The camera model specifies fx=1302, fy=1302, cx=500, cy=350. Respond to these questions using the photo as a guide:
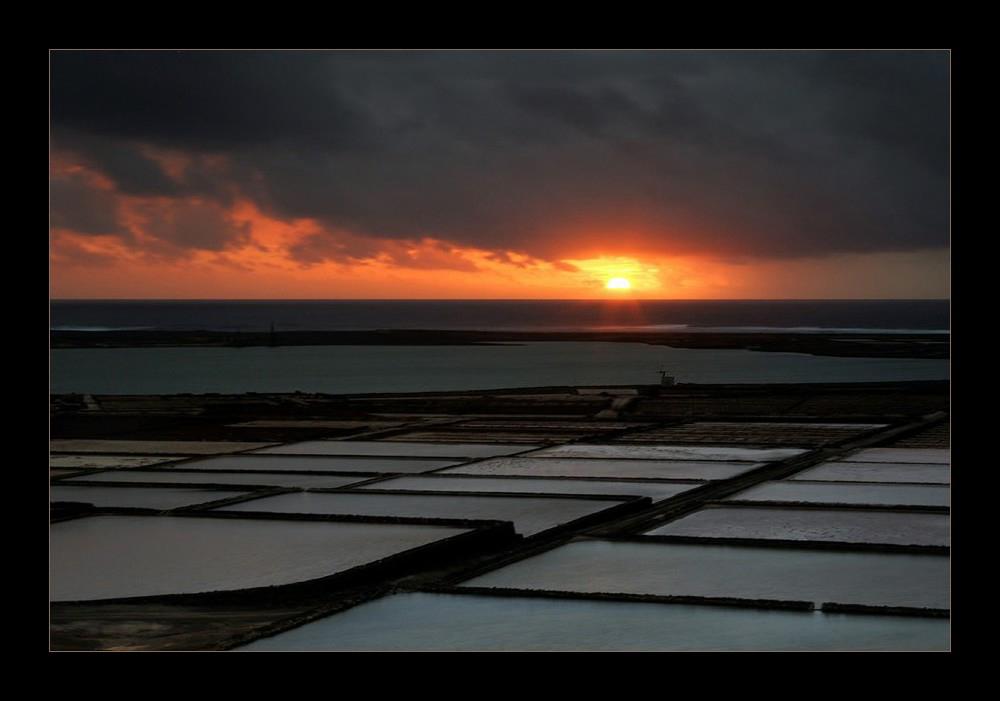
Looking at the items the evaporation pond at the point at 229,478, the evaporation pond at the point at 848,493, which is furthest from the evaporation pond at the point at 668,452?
the evaporation pond at the point at 229,478

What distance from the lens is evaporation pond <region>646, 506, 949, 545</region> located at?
6.68 meters

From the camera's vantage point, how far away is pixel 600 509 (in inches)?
302

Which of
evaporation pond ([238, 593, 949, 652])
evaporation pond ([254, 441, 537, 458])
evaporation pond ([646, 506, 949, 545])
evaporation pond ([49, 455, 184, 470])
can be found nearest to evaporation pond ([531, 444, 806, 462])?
evaporation pond ([254, 441, 537, 458])

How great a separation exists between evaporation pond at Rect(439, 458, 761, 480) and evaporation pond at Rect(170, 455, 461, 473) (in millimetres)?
435

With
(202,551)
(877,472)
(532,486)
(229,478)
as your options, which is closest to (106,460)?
(229,478)

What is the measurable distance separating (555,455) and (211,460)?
2.95 meters

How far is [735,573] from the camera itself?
18.8ft

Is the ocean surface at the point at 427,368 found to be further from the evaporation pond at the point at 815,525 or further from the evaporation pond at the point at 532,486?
the evaporation pond at the point at 815,525

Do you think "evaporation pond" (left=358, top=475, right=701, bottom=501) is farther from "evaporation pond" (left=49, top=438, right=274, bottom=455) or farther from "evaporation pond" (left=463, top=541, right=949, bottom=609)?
"evaporation pond" (left=49, top=438, right=274, bottom=455)

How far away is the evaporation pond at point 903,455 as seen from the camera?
10719 mm

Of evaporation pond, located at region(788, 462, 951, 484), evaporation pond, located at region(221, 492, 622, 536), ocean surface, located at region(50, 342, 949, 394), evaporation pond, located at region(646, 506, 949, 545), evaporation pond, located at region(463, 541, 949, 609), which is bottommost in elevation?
evaporation pond, located at region(463, 541, 949, 609)

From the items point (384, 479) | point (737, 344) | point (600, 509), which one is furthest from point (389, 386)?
point (737, 344)

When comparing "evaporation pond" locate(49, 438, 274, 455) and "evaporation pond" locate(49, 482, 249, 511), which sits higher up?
"evaporation pond" locate(49, 438, 274, 455)

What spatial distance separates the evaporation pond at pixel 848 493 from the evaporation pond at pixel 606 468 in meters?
0.68
